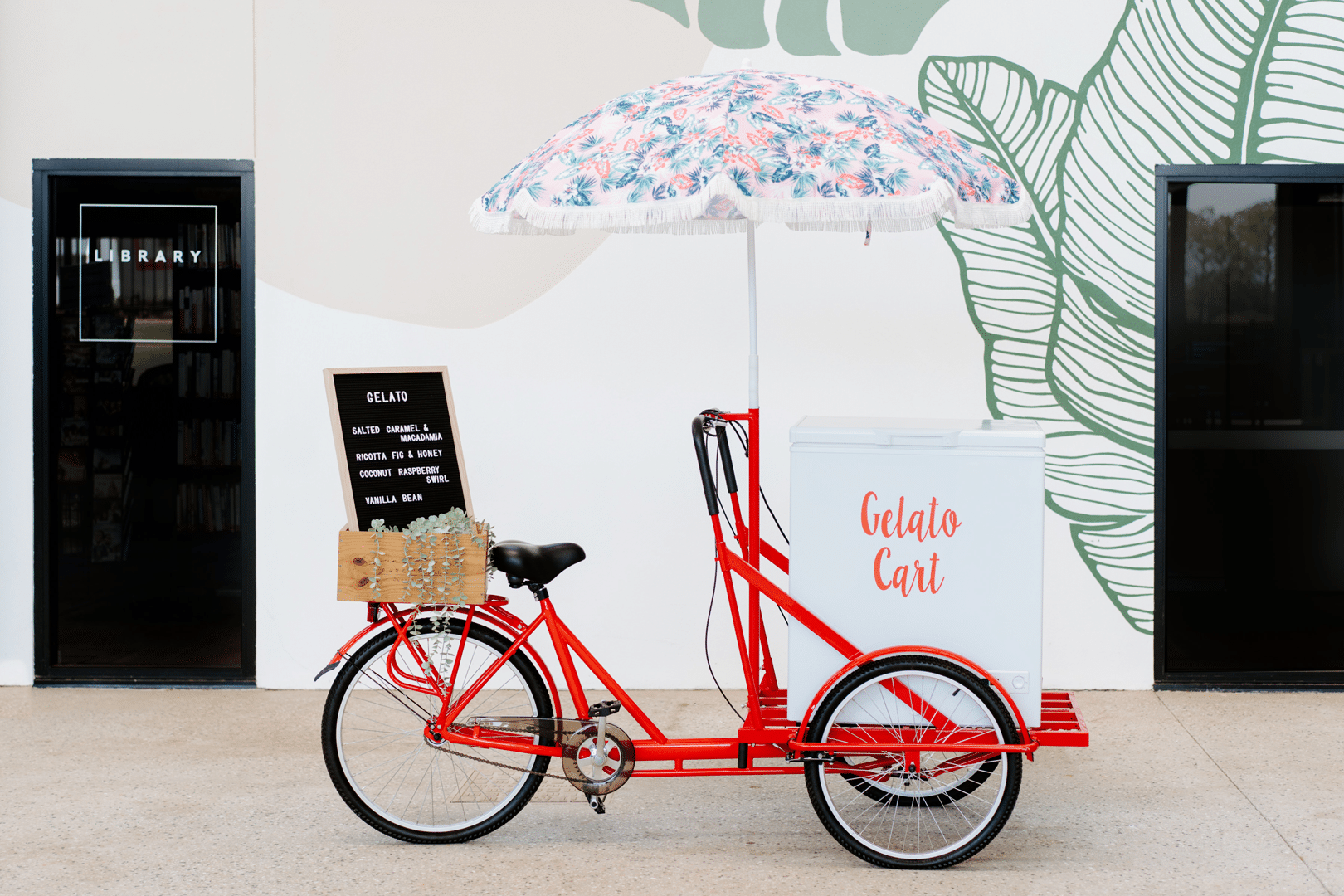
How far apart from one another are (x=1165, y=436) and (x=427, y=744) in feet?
11.1

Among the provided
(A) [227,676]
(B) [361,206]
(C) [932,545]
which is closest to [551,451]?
(B) [361,206]

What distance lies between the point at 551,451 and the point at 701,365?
Result: 2.42 feet

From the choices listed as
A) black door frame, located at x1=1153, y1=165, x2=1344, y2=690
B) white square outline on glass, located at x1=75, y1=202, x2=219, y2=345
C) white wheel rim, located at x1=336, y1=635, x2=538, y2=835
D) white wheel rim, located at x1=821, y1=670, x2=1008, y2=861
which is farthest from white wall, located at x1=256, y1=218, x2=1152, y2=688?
white wheel rim, located at x1=821, y1=670, x2=1008, y2=861

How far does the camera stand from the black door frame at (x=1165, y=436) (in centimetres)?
496

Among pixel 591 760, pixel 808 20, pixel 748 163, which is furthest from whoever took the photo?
pixel 808 20

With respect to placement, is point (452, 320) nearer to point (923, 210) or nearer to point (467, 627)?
point (467, 627)

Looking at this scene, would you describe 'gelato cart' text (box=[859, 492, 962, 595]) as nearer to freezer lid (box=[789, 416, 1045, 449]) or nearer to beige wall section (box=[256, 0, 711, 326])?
freezer lid (box=[789, 416, 1045, 449])

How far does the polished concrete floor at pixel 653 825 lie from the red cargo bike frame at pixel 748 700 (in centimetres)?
29

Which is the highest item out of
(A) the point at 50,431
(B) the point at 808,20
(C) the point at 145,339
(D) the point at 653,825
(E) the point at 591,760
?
(B) the point at 808,20

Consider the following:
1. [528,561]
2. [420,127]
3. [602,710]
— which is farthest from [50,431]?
[602,710]

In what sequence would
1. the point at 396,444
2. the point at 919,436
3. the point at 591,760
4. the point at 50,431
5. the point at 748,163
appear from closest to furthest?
1. the point at 748,163
2. the point at 919,436
3. the point at 591,760
4. the point at 396,444
5. the point at 50,431

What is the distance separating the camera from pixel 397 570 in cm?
325

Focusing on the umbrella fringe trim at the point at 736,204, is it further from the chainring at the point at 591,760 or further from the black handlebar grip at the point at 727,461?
the chainring at the point at 591,760

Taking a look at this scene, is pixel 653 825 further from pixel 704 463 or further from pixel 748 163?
pixel 748 163
